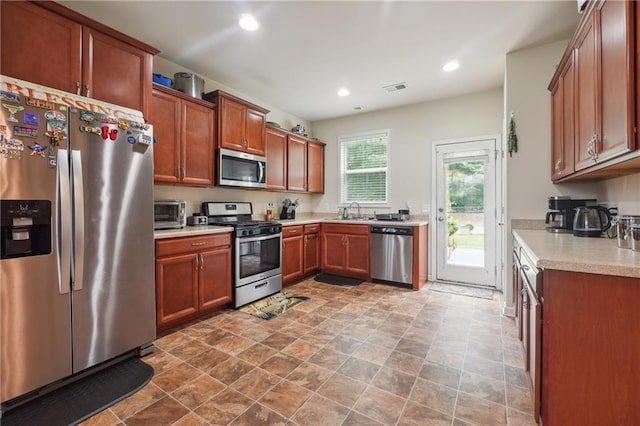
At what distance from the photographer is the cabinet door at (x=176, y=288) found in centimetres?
247

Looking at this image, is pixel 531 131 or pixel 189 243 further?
pixel 531 131

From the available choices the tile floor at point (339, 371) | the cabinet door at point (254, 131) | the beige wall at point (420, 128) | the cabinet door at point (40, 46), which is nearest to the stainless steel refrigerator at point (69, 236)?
the cabinet door at point (40, 46)

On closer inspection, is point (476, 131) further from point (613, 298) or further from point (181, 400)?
point (181, 400)

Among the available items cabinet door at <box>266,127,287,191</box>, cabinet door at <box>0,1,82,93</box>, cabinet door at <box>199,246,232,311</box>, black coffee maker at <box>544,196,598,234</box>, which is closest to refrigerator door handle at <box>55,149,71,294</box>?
cabinet door at <box>0,1,82,93</box>

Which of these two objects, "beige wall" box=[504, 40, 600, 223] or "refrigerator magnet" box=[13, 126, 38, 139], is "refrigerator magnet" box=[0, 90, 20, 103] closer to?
"refrigerator magnet" box=[13, 126, 38, 139]

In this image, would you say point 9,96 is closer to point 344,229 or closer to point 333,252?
point 344,229

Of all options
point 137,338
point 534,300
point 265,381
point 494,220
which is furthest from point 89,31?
point 494,220

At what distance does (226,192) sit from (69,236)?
2.12 metres

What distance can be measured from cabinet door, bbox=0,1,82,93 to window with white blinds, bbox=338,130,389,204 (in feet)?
12.7

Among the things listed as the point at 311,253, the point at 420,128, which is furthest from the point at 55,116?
the point at 420,128

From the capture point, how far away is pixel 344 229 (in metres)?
4.43

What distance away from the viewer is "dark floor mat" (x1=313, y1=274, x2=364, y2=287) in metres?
4.19

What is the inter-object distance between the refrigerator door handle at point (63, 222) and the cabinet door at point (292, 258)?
94.8 inches

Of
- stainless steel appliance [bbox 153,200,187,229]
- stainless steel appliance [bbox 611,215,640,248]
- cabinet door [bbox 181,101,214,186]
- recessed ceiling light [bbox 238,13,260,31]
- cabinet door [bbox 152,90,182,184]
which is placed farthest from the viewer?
cabinet door [bbox 181,101,214,186]
